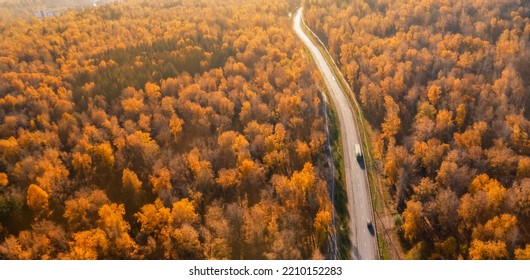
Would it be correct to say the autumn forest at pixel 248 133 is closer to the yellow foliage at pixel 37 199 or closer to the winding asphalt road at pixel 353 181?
the yellow foliage at pixel 37 199

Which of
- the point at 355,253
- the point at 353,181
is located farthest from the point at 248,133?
the point at 355,253

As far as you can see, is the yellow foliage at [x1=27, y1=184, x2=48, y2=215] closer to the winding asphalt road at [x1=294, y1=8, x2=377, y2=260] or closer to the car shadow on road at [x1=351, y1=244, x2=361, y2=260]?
the car shadow on road at [x1=351, y1=244, x2=361, y2=260]

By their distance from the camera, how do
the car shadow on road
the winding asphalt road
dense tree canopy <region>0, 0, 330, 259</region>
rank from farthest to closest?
1. the winding asphalt road
2. the car shadow on road
3. dense tree canopy <region>0, 0, 330, 259</region>

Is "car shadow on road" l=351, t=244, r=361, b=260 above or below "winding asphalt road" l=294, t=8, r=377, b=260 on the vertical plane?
below

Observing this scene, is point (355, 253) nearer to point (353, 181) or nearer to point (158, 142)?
point (353, 181)

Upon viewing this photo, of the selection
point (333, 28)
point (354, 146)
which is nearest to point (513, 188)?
point (354, 146)

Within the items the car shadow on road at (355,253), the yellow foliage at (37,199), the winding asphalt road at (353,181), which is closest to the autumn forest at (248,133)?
the yellow foliage at (37,199)

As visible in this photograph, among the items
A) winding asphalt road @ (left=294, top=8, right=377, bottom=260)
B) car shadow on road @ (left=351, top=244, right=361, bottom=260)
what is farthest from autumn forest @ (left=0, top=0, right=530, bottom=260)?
car shadow on road @ (left=351, top=244, right=361, bottom=260)
